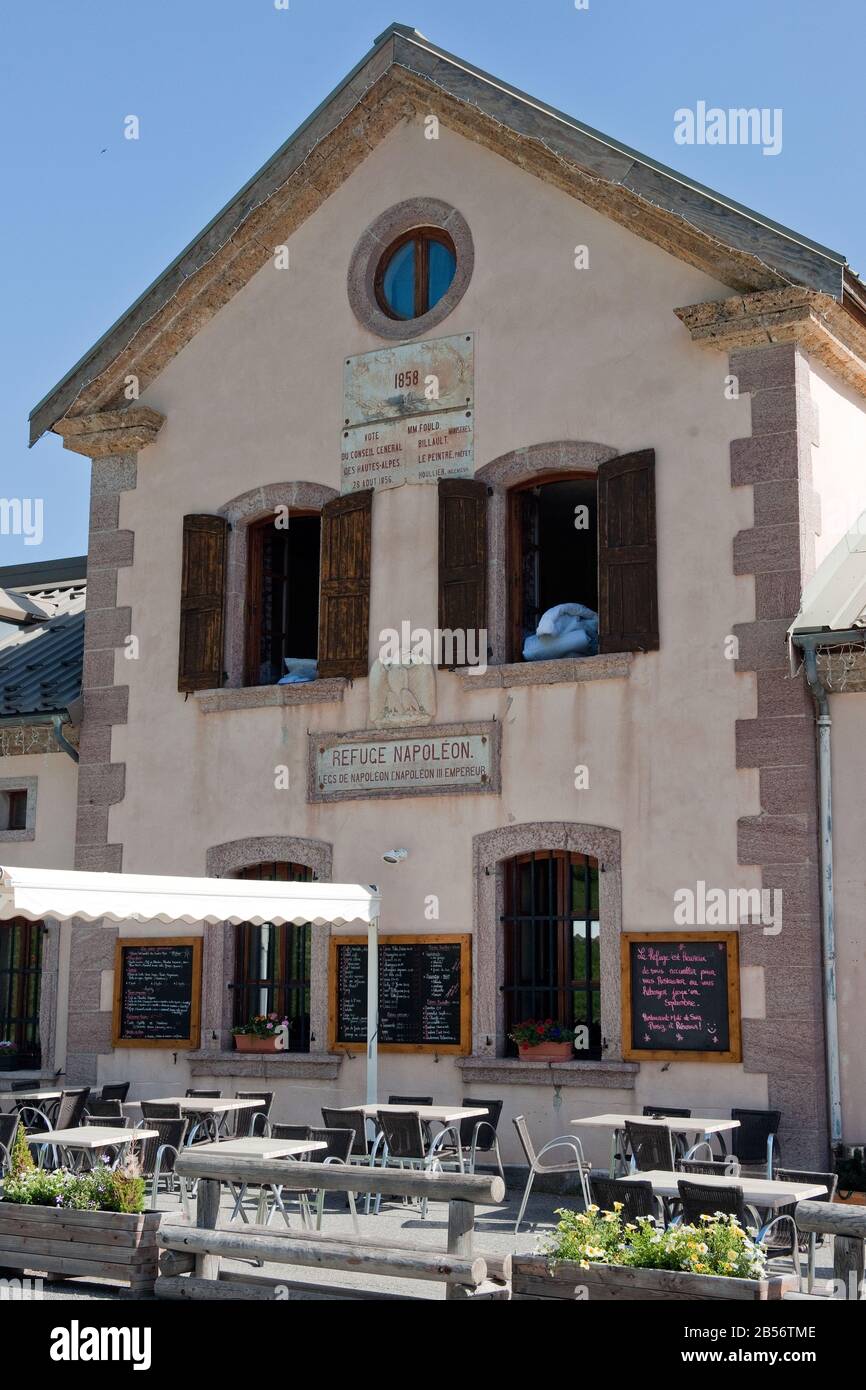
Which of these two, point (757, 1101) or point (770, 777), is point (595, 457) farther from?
point (757, 1101)

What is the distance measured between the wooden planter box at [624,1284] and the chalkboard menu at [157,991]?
295 inches

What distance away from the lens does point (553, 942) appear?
13.2 meters

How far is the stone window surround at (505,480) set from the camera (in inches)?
534

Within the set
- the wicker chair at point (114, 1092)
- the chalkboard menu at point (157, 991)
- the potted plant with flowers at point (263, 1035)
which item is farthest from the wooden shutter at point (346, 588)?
the wicker chair at point (114, 1092)

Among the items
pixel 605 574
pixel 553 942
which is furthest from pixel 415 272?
pixel 553 942

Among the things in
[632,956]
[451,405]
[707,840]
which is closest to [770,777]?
[707,840]

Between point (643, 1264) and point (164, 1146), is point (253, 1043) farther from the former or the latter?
point (643, 1264)

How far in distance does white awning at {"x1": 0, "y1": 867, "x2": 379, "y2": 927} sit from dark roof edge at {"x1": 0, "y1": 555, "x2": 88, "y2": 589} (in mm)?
8914

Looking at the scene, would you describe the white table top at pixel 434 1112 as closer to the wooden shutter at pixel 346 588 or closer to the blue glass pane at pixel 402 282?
the wooden shutter at pixel 346 588

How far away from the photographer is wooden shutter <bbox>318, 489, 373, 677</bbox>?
14.3 m

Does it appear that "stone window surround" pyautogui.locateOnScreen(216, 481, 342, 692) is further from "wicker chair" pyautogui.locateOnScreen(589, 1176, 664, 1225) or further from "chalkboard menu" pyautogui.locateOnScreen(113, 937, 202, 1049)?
"wicker chair" pyautogui.locateOnScreen(589, 1176, 664, 1225)

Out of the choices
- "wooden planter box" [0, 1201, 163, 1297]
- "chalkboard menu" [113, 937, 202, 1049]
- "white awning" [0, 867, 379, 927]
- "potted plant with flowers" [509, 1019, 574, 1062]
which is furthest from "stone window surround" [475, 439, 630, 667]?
"wooden planter box" [0, 1201, 163, 1297]

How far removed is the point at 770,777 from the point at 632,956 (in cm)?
176
